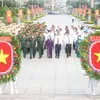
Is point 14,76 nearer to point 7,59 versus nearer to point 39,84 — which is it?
point 7,59

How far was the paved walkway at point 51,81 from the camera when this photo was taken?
34.3ft

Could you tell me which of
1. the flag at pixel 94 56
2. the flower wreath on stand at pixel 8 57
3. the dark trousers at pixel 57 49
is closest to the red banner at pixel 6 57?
the flower wreath on stand at pixel 8 57

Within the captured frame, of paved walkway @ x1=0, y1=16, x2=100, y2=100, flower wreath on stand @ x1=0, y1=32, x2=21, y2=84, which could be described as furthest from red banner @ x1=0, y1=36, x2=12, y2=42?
paved walkway @ x1=0, y1=16, x2=100, y2=100

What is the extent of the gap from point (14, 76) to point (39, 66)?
6978mm

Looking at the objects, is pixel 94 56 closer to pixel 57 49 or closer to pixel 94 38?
pixel 94 38

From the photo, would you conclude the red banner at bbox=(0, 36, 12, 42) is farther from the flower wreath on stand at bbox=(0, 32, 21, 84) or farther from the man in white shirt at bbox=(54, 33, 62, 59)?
the man in white shirt at bbox=(54, 33, 62, 59)

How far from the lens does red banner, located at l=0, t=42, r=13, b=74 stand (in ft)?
35.0

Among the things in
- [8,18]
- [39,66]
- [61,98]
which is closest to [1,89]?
[61,98]

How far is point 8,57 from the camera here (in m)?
10.8

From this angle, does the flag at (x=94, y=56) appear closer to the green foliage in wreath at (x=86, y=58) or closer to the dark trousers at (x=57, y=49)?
the green foliage in wreath at (x=86, y=58)

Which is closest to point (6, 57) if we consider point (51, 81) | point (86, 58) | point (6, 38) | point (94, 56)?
point (6, 38)

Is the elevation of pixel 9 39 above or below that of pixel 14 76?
above

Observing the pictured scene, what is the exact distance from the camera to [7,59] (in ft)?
35.3

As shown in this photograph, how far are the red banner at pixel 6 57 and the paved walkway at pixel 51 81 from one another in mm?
709
